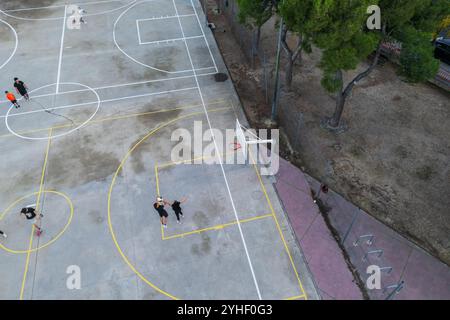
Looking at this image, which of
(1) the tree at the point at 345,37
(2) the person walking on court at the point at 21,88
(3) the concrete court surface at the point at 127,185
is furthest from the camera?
(2) the person walking on court at the point at 21,88

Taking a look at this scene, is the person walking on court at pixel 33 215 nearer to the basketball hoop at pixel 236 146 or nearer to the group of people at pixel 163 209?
the group of people at pixel 163 209

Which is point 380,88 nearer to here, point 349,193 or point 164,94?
point 349,193

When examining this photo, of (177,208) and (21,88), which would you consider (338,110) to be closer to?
(177,208)

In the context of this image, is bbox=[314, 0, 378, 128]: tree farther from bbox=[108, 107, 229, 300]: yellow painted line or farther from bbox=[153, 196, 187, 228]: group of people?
bbox=[153, 196, 187, 228]: group of people

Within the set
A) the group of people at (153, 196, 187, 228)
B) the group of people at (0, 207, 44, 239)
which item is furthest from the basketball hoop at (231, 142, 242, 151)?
the group of people at (0, 207, 44, 239)

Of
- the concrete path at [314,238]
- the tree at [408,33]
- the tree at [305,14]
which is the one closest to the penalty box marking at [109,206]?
the concrete path at [314,238]
